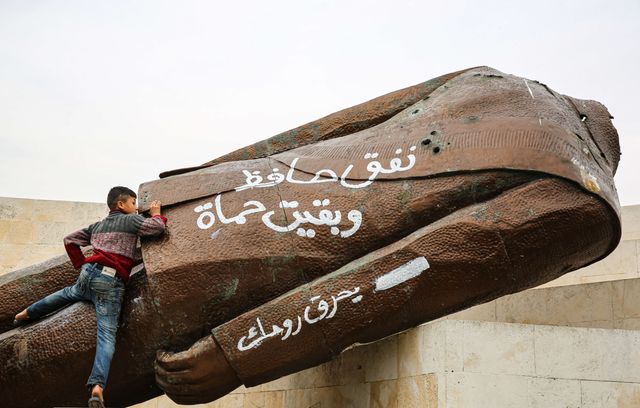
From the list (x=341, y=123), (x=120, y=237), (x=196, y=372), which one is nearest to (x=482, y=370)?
(x=341, y=123)

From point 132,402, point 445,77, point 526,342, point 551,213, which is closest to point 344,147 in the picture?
point 445,77

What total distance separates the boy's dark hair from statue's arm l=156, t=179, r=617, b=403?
1.00 m

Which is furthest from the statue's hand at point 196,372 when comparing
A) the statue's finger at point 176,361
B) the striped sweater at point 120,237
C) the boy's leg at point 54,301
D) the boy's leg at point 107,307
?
the boy's leg at point 54,301

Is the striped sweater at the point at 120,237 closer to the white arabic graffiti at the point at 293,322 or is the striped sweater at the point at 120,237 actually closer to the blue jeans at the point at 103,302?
the blue jeans at the point at 103,302

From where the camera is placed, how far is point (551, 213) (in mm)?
6195

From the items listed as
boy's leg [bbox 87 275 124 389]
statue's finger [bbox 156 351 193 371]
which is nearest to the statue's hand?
statue's finger [bbox 156 351 193 371]

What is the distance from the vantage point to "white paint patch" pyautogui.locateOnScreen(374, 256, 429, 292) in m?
6.20

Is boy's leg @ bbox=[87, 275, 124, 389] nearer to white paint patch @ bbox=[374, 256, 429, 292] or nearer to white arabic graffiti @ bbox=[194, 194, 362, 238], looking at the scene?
white arabic graffiti @ bbox=[194, 194, 362, 238]

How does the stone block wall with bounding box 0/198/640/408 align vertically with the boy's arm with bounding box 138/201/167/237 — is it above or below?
below

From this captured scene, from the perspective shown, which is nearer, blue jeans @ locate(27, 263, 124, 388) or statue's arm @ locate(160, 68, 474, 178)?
blue jeans @ locate(27, 263, 124, 388)

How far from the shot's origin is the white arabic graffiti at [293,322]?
20.5 feet

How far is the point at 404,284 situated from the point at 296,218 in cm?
78

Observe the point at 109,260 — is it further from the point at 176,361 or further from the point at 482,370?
the point at 482,370

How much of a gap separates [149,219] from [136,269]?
0.37 m
